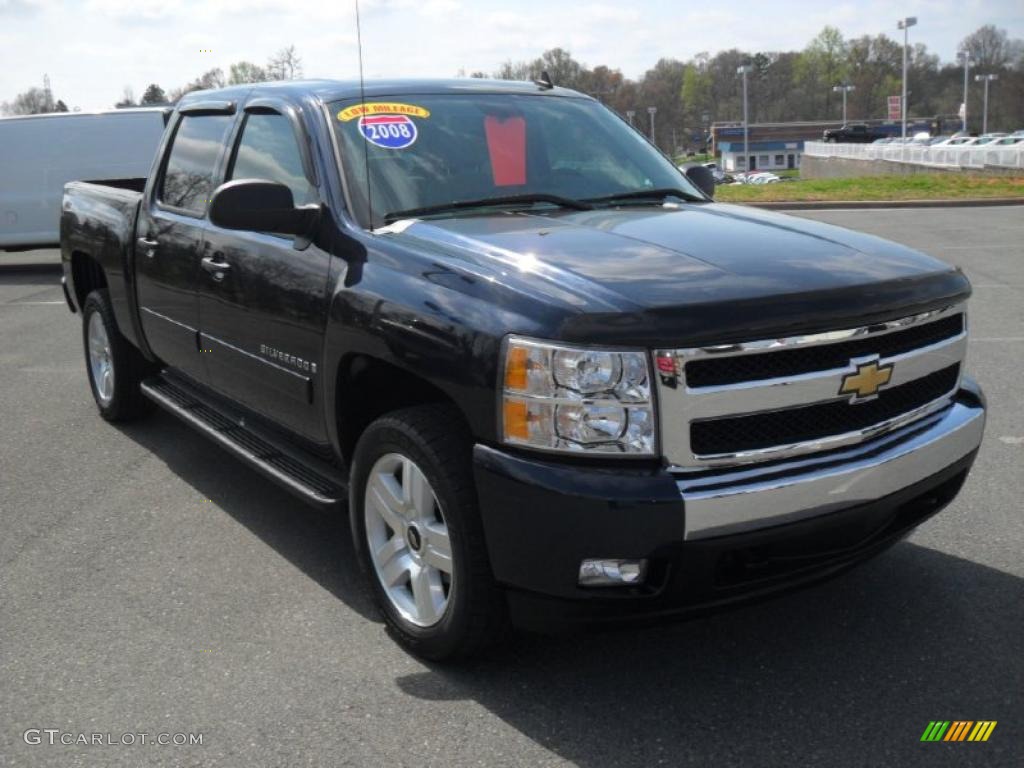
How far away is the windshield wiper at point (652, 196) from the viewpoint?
441cm

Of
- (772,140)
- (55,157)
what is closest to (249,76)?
(55,157)

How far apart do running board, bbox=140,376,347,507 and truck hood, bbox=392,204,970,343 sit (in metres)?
1.01

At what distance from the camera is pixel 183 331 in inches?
203

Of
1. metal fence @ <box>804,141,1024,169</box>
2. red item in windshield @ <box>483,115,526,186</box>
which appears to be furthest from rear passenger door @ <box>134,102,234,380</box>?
metal fence @ <box>804,141,1024,169</box>

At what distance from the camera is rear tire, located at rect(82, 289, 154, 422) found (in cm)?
637

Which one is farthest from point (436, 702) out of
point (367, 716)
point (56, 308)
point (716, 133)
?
point (716, 133)

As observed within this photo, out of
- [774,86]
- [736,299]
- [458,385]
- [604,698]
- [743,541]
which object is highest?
[774,86]

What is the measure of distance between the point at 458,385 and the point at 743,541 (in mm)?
905

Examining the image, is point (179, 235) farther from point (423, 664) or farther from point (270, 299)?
point (423, 664)

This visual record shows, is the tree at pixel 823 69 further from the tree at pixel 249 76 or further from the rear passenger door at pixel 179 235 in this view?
the rear passenger door at pixel 179 235

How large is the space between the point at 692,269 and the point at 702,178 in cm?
231

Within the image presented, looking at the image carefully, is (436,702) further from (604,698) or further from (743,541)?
(743,541)

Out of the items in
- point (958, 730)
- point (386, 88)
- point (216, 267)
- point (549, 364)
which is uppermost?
point (386, 88)

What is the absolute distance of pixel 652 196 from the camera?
15.0 ft
